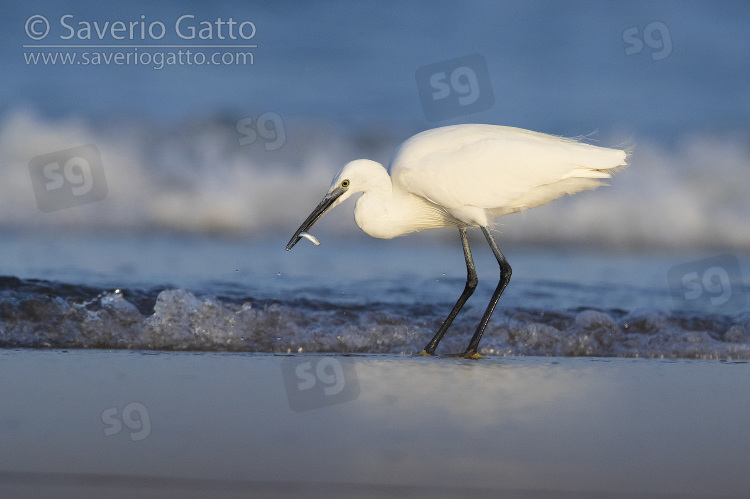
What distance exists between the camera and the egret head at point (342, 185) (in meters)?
3.92

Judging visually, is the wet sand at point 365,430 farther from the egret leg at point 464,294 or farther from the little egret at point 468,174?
the little egret at point 468,174

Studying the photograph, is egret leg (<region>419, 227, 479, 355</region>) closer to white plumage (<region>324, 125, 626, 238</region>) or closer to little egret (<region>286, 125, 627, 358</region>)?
little egret (<region>286, 125, 627, 358</region>)

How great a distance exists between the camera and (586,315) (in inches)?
193

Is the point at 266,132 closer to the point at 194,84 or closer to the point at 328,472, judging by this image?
the point at 194,84

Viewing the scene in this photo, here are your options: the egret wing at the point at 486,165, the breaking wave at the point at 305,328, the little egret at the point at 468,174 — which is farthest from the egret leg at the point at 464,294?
the egret wing at the point at 486,165

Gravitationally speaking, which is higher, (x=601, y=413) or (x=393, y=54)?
(x=393, y=54)

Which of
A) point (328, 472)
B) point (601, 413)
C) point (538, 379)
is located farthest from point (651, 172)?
point (328, 472)

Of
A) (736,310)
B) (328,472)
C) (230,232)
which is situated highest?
(230,232)

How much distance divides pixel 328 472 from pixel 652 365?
2.36 m

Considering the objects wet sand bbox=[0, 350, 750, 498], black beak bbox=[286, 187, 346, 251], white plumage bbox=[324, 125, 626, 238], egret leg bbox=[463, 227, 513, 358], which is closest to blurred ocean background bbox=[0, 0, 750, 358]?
egret leg bbox=[463, 227, 513, 358]

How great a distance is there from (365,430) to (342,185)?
6.03ft

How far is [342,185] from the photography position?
12.9 ft

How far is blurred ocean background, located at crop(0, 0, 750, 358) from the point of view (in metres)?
4.84

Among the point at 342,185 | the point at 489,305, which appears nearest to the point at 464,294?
the point at 489,305
